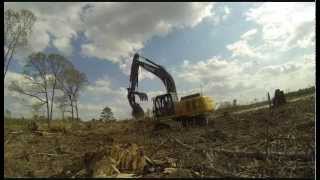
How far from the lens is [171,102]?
22.1 meters

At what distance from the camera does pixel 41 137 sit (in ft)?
58.3

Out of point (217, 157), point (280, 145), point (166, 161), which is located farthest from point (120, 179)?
point (280, 145)

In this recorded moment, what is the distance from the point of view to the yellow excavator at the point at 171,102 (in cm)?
2127

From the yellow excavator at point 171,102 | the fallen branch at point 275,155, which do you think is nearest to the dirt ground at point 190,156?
the fallen branch at point 275,155

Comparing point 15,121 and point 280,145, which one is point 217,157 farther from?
point 15,121

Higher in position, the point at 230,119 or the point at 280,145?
the point at 230,119

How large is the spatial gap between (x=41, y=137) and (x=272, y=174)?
11818 mm

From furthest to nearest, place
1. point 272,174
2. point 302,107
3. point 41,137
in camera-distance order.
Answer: point 302,107, point 41,137, point 272,174

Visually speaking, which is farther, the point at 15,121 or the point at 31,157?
the point at 15,121

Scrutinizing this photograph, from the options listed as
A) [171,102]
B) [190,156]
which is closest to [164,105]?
[171,102]

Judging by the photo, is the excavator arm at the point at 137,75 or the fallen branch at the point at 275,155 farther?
the excavator arm at the point at 137,75

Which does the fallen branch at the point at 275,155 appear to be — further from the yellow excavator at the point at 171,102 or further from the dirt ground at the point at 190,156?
the yellow excavator at the point at 171,102

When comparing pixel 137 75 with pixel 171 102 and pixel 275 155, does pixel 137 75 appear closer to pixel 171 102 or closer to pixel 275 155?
pixel 171 102

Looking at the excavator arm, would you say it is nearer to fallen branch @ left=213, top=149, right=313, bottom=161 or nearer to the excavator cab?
the excavator cab
